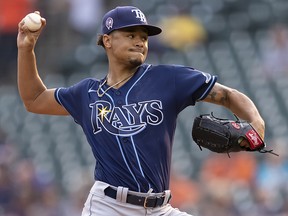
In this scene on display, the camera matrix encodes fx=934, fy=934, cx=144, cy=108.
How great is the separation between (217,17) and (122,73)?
674 centimetres

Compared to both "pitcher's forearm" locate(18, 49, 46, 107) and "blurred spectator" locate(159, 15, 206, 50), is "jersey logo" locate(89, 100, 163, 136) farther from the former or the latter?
"blurred spectator" locate(159, 15, 206, 50)

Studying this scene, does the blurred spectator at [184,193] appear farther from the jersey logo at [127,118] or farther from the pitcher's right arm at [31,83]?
the jersey logo at [127,118]

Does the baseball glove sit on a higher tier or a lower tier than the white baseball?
lower

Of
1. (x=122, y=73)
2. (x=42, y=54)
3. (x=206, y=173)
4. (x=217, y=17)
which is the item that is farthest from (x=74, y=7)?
(x=122, y=73)

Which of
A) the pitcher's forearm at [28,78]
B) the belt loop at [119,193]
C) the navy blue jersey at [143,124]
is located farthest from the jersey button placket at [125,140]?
the pitcher's forearm at [28,78]

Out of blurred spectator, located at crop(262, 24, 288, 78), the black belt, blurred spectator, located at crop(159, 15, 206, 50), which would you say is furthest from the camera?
blurred spectator, located at crop(159, 15, 206, 50)

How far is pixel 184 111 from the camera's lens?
419 inches

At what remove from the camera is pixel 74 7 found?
1264cm

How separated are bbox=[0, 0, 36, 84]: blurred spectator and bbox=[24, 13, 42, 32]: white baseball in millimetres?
6617

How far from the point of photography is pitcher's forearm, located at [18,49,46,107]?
5.58 meters

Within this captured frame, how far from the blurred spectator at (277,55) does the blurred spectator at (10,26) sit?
3.26 metres

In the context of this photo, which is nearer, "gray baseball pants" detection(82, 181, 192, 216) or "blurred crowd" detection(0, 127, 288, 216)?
"gray baseball pants" detection(82, 181, 192, 216)

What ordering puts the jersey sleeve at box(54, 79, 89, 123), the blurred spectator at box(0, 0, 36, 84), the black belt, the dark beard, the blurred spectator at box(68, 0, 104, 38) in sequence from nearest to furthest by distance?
the black belt → the dark beard → the jersey sleeve at box(54, 79, 89, 123) → the blurred spectator at box(0, 0, 36, 84) → the blurred spectator at box(68, 0, 104, 38)

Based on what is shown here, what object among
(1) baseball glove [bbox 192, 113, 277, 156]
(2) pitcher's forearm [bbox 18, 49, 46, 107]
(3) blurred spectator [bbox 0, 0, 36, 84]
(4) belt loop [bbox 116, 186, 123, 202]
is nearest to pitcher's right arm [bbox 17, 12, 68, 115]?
(2) pitcher's forearm [bbox 18, 49, 46, 107]
